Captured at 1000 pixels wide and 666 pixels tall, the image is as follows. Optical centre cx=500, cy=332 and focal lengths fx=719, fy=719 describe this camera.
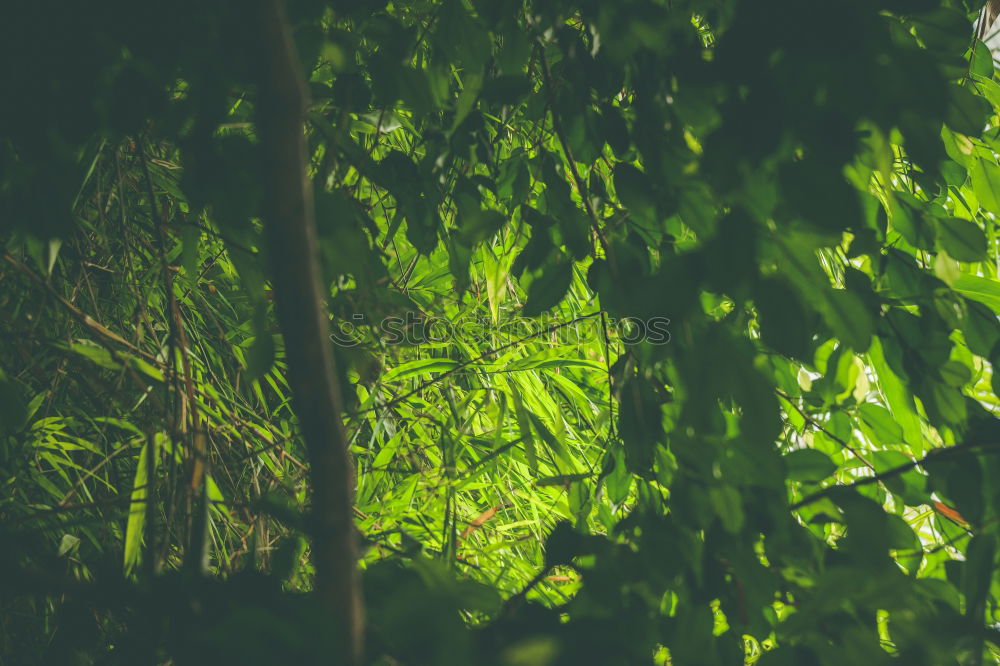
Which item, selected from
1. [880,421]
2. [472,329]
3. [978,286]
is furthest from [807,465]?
[472,329]

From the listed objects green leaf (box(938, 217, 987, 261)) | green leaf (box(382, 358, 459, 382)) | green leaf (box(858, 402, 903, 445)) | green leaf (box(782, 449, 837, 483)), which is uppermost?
green leaf (box(382, 358, 459, 382))

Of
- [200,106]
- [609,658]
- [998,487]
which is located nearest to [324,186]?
[200,106]

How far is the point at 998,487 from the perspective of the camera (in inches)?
16.0

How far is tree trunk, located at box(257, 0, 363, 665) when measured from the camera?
28 cm

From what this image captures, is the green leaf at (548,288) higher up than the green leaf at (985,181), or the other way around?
the green leaf at (985,181)

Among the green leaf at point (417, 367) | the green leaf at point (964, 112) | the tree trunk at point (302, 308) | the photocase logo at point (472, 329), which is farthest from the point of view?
the green leaf at point (417, 367)

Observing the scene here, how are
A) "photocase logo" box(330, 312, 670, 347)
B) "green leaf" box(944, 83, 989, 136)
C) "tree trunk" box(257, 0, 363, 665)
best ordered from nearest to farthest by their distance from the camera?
1. "tree trunk" box(257, 0, 363, 665)
2. "green leaf" box(944, 83, 989, 136)
3. "photocase logo" box(330, 312, 670, 347)

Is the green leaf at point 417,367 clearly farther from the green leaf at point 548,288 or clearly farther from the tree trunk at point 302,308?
the tree trunk at point 302,308

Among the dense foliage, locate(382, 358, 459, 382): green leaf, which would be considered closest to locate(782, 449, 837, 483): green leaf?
the dense foliage

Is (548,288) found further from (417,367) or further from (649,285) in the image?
(417,367)

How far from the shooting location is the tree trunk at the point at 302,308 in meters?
0.28

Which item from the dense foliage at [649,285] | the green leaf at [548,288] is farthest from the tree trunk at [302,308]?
the green leaf at [548,288]

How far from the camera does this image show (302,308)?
0.94 feet

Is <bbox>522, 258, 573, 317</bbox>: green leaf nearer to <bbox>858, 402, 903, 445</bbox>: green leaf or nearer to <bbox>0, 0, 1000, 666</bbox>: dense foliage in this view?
<bbox>0, 0, 1000, 666</bbox>: dense foliage
